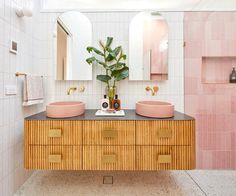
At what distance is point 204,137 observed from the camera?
6.10 feet

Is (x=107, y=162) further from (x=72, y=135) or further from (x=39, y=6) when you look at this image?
(x=39, y=6)

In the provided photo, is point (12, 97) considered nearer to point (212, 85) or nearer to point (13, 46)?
point (13, 46)

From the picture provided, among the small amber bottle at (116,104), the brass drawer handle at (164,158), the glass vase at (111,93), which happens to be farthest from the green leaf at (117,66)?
the brass drawer handle at (164,158)

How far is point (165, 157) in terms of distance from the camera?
1.37m

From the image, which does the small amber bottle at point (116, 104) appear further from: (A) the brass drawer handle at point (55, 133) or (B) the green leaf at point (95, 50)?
(A) the brass drawer handle at point (55, 133)

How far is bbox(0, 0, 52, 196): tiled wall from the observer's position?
1349mm

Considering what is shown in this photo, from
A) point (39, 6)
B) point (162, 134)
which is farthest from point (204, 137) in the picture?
point (39, 6)

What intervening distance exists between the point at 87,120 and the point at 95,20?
3.93 feet

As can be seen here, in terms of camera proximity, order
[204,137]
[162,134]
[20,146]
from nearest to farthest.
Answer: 1. [162,134]
2. [20,146]
3. [204,137]

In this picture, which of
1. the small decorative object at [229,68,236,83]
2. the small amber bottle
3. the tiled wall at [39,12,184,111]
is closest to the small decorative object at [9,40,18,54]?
the tiled wall at [39,12,184,111]

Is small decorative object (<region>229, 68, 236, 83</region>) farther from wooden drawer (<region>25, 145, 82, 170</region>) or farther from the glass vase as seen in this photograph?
wooden drawer (<region>25, 145, 82, 170</region>)

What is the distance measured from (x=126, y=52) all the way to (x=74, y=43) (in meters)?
0.60

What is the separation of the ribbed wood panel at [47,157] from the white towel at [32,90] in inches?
18.2

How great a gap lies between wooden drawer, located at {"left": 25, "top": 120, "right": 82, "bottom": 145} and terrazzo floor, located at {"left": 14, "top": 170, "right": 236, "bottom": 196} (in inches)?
20.9
